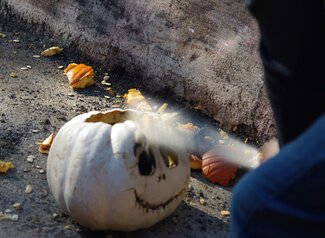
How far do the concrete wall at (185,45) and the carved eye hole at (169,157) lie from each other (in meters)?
0.94

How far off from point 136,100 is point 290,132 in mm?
2442

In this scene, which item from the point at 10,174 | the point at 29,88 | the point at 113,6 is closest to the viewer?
the point at 10,174

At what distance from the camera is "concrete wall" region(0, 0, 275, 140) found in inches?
150

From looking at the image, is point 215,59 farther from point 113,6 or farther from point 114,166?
point 114,166

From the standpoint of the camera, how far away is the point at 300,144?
1.35 m

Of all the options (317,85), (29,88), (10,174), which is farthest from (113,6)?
(317,85)

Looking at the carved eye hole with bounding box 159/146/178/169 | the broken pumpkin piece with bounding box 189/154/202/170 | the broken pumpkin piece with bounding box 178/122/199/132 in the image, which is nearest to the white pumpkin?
the carved eye hole with bounding box 159/146/178/169

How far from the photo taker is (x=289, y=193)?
135 cm

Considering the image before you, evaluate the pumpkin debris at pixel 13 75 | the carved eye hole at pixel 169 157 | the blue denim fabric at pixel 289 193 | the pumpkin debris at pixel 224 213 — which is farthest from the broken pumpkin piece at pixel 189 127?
the blue denim fabric at pixel 289 193

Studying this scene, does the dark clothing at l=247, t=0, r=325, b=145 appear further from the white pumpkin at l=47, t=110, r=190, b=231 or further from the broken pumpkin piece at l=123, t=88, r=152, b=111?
the broken pumpkin piece at l=123, t=88, r=152, b=111

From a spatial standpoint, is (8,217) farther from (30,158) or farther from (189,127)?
(189,127)

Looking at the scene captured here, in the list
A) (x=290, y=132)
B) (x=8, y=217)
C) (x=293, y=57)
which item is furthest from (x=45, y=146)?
(x=293, y=57)

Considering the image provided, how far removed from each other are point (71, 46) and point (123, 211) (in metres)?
2.19

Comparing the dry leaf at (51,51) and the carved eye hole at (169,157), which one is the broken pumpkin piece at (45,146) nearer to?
the carved eye hole at (169,157)
